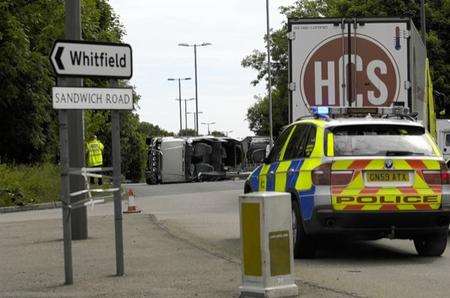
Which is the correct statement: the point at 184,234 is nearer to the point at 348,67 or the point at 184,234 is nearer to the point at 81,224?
the point at 81,224

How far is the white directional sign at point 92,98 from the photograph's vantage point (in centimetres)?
778

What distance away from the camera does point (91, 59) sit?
8.22m

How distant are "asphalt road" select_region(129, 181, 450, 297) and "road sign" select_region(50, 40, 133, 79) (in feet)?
9.22

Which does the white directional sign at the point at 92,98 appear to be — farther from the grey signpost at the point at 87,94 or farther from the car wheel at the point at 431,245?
the car wheel at the point at 431,245

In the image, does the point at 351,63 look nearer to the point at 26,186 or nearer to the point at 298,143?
the point at 298,143

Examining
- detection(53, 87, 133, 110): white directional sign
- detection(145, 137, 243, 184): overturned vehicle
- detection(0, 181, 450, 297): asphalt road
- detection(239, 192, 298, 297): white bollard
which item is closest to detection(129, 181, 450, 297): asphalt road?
detection(0, 181, 450, 297): asphalt road

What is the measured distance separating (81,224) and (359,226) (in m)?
4.40

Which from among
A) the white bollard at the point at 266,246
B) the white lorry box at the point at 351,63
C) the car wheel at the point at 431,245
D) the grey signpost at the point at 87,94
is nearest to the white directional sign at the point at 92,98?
the grey signpost at the point at 87,94

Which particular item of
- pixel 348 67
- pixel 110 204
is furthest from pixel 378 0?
pixel 348 67

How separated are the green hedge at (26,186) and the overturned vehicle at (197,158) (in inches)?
560

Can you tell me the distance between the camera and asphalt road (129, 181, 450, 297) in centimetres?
755

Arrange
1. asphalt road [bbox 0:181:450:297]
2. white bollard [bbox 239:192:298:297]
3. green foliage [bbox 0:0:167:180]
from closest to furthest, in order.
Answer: white bollard [bbox 239:192:298:297] → asphalt road [bbox 0:181:450:297] → green foliage [bbox 0:0:167:180]

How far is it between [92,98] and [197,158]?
28.8 metres

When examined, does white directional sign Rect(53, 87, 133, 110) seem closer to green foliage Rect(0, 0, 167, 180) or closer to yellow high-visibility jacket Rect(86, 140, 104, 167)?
yellow high-visibility jacket Rect(86, 140, 104, 167)
